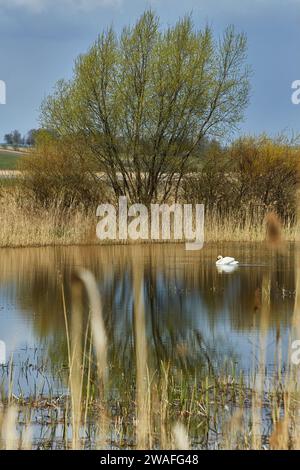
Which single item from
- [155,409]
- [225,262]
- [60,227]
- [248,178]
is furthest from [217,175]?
[155,409]

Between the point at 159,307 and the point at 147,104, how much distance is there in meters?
16.0

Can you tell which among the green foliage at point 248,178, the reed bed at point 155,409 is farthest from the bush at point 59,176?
the reed bed at point 155,409

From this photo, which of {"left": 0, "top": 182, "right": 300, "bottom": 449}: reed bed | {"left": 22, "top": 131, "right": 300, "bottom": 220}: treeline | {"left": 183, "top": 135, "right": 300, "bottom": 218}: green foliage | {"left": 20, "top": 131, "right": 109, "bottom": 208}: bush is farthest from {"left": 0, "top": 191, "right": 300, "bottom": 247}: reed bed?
{"left": 0, "top": 182, "right": 300, "bottom": 449}: reed bed

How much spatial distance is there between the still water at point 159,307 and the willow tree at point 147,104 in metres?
7.62

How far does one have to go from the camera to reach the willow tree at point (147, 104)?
2755 cm

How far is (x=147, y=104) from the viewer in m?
27.8

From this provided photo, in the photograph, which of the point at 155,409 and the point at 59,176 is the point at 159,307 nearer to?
the point at 155,409

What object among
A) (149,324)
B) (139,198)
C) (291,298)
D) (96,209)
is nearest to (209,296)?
(291,298)

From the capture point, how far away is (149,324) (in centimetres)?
1120

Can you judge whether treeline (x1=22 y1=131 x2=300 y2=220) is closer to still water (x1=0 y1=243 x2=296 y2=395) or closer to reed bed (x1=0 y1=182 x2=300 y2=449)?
still water (x1=0 y1=243 x2=296 y2=395)

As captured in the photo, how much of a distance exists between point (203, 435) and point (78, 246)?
16.7 m

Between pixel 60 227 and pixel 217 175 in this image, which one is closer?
pixel 60 227

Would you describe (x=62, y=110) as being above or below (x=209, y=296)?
above

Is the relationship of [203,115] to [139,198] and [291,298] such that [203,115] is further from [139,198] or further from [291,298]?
[291,298]
